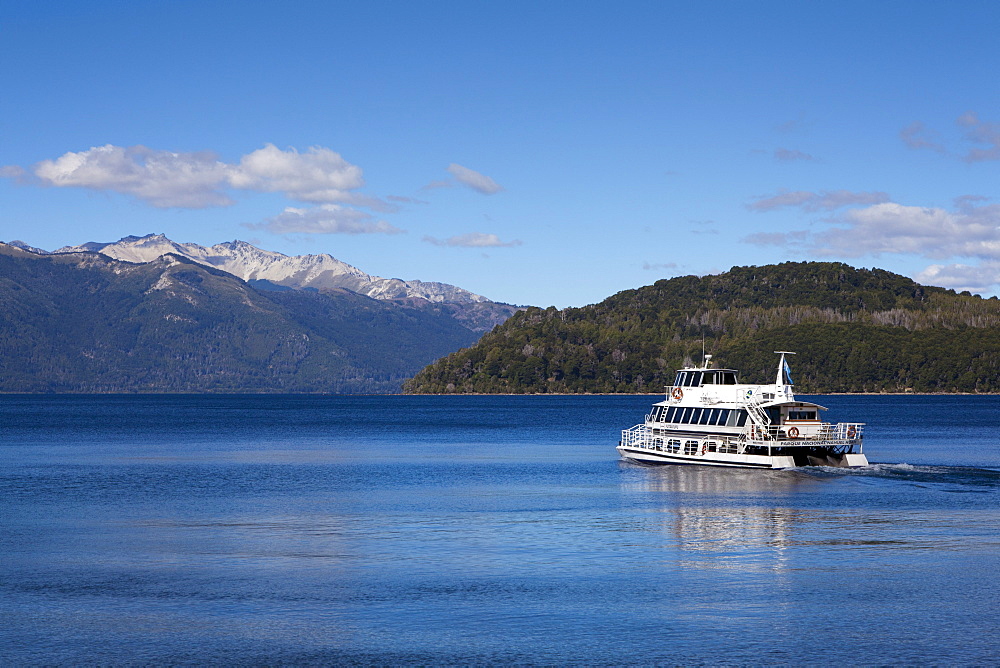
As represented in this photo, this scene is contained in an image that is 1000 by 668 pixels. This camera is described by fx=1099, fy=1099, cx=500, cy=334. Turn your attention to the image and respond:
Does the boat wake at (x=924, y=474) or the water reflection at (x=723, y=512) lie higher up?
the boat wake at (x=924, y=474)

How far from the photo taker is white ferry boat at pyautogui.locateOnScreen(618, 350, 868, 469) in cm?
9469

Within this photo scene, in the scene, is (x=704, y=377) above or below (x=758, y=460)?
above

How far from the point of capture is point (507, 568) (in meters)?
47.2

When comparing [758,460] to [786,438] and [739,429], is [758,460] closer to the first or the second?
[786,438]

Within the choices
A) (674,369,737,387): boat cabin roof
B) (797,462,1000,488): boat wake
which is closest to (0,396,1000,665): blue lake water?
(797,462,1000,488): boat wake

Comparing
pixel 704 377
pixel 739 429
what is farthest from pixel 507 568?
pixel 704 377

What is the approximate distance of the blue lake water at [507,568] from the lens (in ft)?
113

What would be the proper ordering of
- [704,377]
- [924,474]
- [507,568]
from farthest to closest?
1. [704,377]
2. [924,474]
3. [507,568]

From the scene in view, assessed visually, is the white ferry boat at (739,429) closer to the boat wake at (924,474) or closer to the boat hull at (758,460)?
the boat hull at (758,460)

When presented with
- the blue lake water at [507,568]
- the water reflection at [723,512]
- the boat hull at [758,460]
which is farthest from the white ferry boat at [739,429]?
the blue lake water at [507,568]

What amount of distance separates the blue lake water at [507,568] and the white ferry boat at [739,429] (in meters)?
2.33

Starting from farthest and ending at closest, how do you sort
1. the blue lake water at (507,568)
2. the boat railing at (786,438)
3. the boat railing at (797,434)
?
the boat railing at (797,434) < the boat railing at (786,438) < the blue lake water at (507,568)

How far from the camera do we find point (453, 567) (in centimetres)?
4762

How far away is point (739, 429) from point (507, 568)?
57.0 m
